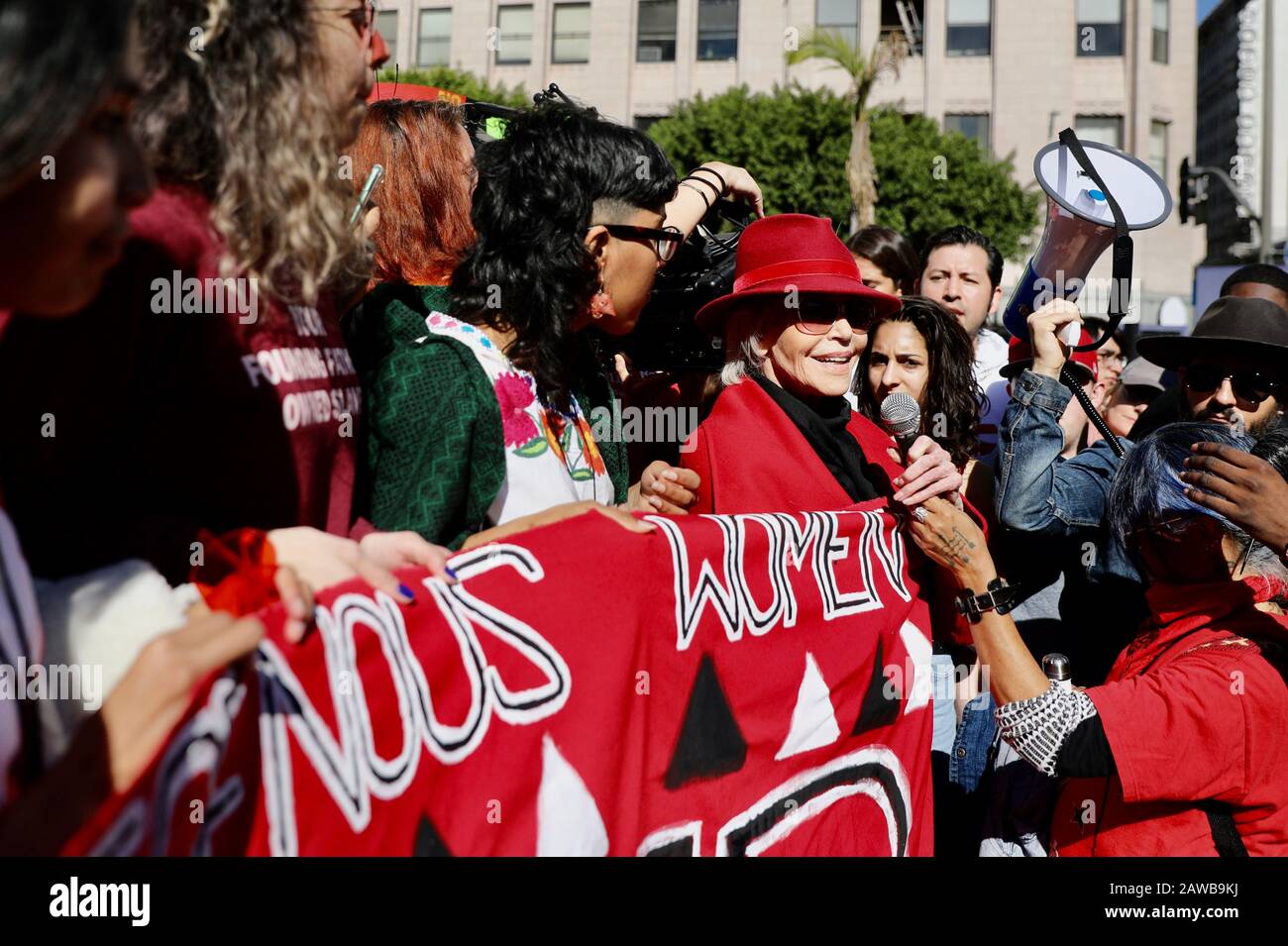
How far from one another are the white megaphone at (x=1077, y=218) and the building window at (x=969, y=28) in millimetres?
24197

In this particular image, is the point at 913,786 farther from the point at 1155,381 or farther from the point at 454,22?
the point at 454,22

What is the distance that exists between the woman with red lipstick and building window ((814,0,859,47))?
87.4 ft

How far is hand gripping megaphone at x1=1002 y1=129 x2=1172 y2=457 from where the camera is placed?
3.89m

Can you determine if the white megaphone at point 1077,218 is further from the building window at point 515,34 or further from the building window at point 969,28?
the building window at point 515,34

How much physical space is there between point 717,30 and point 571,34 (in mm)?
3390

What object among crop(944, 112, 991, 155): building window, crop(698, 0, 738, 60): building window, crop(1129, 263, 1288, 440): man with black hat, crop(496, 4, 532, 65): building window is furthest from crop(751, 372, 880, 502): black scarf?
crop(496, 4, 532, 65): building window

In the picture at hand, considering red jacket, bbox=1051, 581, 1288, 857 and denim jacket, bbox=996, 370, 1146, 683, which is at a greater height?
denim jacket, bbox=996, 370, 1146, 683

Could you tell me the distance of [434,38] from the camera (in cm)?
2883

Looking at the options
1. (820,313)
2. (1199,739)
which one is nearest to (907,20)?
(820,313)

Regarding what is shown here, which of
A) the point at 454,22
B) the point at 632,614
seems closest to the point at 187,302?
the point at 632,614

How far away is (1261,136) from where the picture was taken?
23.2 m

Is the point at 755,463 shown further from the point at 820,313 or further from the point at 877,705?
the point at 877,705

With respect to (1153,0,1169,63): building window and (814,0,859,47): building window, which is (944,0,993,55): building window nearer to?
→ (814,0,859,47): building window
